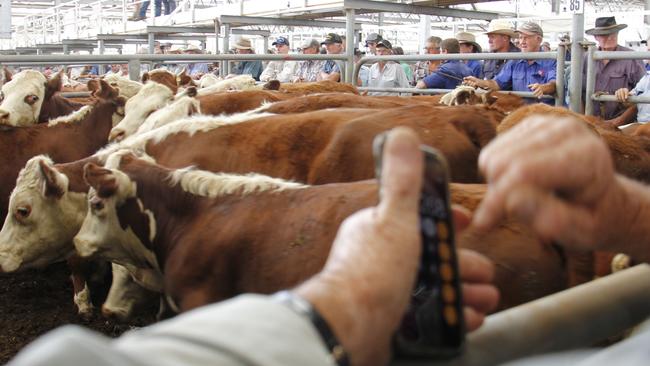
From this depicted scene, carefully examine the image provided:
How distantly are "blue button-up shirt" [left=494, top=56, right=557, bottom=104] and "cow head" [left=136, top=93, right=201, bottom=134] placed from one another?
3057 millimetres

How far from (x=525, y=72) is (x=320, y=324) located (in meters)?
6.45

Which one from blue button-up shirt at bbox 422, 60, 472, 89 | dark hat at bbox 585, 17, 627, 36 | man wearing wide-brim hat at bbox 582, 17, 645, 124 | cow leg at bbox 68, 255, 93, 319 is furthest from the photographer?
blue button-up shirt at bbox 422, 60, 472, 89

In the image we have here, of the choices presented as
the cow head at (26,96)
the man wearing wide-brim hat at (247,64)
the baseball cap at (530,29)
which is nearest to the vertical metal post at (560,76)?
the baseball cap at (530,29)

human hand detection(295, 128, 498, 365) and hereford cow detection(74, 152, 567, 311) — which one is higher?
human hand detection(295, 128, 498, 365)

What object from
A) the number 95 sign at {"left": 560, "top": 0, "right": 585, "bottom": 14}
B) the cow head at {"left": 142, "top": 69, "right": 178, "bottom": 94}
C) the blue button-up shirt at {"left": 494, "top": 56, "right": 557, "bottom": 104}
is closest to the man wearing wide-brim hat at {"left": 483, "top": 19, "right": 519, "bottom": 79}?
the blue button-up shirt at {"left": 494, "top": 56, "right": 557, "bottom": 104}

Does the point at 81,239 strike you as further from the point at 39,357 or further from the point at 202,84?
the point at 202,84

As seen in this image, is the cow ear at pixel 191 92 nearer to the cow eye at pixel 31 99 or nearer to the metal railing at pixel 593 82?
the cow eye at pixel 31 99

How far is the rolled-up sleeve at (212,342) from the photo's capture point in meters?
0.64

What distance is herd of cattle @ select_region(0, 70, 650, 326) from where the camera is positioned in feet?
8.70

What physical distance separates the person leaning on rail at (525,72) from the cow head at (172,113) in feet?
8.32

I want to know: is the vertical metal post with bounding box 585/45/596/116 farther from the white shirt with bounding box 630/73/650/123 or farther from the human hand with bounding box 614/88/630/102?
the white shirt with bounding box 630/73/650/123

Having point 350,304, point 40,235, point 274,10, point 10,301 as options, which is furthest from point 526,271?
point 274,10

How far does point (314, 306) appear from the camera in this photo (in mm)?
894

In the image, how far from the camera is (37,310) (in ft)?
17.1
